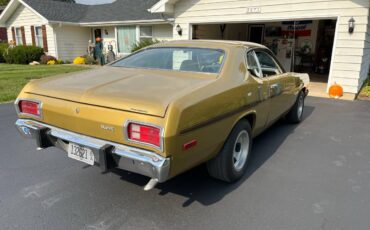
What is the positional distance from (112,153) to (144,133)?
373mm

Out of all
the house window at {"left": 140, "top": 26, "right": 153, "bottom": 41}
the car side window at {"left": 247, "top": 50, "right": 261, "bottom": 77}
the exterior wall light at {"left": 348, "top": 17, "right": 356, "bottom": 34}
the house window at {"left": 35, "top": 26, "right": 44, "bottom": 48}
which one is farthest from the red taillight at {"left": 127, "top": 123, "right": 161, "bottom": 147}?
the house window at {"left": 35, "top": 26, "right": 44, "bottom": 48}

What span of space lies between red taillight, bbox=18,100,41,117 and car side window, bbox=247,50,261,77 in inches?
95.7

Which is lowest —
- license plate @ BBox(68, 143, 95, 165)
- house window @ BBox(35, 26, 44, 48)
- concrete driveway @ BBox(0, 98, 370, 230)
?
concrete driveway @ BBox(0, 98, 370, 230)

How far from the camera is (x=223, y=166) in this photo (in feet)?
10.2

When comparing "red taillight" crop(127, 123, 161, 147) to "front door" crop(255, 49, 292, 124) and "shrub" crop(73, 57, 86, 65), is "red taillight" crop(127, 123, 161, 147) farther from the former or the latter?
"shrub" crop(73, 57, 86, 65)

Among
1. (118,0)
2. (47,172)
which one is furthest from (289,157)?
(118,0)

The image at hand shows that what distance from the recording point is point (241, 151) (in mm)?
3582

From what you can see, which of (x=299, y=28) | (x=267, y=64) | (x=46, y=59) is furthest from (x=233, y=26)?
(x=267, y=64)

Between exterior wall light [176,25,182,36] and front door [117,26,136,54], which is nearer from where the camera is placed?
exterior wall light [176,25,182,36]

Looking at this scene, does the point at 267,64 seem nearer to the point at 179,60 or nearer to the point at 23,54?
the point at 179,60

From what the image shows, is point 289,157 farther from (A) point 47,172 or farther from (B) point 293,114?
(A) point 47,172

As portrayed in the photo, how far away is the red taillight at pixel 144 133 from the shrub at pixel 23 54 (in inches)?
702

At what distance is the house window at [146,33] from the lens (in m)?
16.1

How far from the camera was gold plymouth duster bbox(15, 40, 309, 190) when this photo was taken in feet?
7.82
